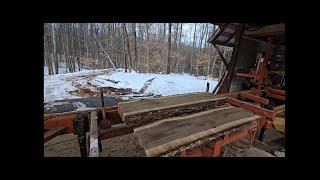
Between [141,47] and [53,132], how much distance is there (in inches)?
1069

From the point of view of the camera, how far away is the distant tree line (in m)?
26.7

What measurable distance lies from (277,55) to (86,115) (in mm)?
7104

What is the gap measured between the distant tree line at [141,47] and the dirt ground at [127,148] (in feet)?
69.2

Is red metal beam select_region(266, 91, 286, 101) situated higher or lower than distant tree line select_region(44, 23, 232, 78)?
lower

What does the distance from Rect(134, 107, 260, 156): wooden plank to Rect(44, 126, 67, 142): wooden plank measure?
1061mm

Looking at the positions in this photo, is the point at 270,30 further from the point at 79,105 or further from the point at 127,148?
the point at 79,105

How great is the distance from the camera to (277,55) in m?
6.93

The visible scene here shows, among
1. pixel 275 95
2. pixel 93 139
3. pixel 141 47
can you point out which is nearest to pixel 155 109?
pixel 93 139

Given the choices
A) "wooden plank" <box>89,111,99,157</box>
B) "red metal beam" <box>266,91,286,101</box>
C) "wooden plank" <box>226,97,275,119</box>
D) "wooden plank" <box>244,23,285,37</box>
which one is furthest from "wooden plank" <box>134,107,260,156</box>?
"wooden plank" <box>244,23,285,37</box>

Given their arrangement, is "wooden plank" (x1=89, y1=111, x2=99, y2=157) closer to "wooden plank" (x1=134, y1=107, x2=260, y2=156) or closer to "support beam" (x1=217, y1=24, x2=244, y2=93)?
"wooden plank" (x1=134, y1=107, x2=260, y2=156)

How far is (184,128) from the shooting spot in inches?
91.9

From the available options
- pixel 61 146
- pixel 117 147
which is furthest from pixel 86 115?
pixel 61 146

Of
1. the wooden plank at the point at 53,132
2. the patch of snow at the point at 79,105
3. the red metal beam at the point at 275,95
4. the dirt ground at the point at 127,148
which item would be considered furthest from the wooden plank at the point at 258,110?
the patch of snow at the point at 79,105
